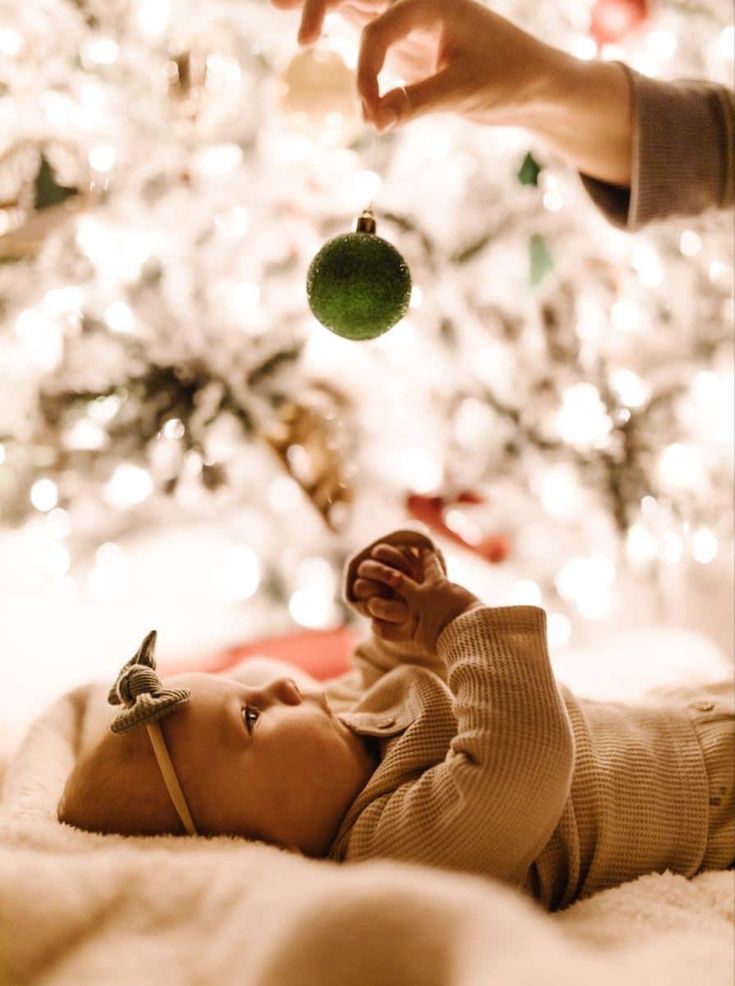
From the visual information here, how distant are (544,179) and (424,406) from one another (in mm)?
405

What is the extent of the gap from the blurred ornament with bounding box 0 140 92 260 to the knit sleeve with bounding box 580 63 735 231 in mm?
721

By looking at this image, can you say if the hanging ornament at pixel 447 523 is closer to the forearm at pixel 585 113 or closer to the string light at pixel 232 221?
the string light at pixel 232 221

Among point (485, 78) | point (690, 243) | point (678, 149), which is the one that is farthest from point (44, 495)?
point (690, 243)

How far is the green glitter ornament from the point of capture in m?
0.70

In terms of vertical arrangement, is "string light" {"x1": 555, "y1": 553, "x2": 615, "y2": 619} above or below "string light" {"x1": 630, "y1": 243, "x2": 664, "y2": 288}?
below

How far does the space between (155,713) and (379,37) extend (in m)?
0.60

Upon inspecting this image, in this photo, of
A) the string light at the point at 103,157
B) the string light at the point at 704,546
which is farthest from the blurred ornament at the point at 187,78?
the string light at the point at 704,546

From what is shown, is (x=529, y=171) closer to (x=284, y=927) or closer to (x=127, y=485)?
(x=127, y=485)

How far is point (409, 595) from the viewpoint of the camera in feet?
2.94

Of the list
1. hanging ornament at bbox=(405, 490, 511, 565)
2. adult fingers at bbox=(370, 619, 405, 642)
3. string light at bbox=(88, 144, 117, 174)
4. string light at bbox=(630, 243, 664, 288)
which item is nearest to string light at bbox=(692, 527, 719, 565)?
hanging ornament at bbox=(405, 490, 511, 565)

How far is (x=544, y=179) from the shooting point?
1.33m

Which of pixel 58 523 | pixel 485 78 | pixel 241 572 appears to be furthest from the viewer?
pixel 241 572

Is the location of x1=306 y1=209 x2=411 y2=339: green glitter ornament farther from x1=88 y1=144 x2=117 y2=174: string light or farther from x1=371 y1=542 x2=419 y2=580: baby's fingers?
x1=88 y1=144 x2=117 y2=174: string light

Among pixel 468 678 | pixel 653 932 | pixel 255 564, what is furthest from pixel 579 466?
pixel 653 932
